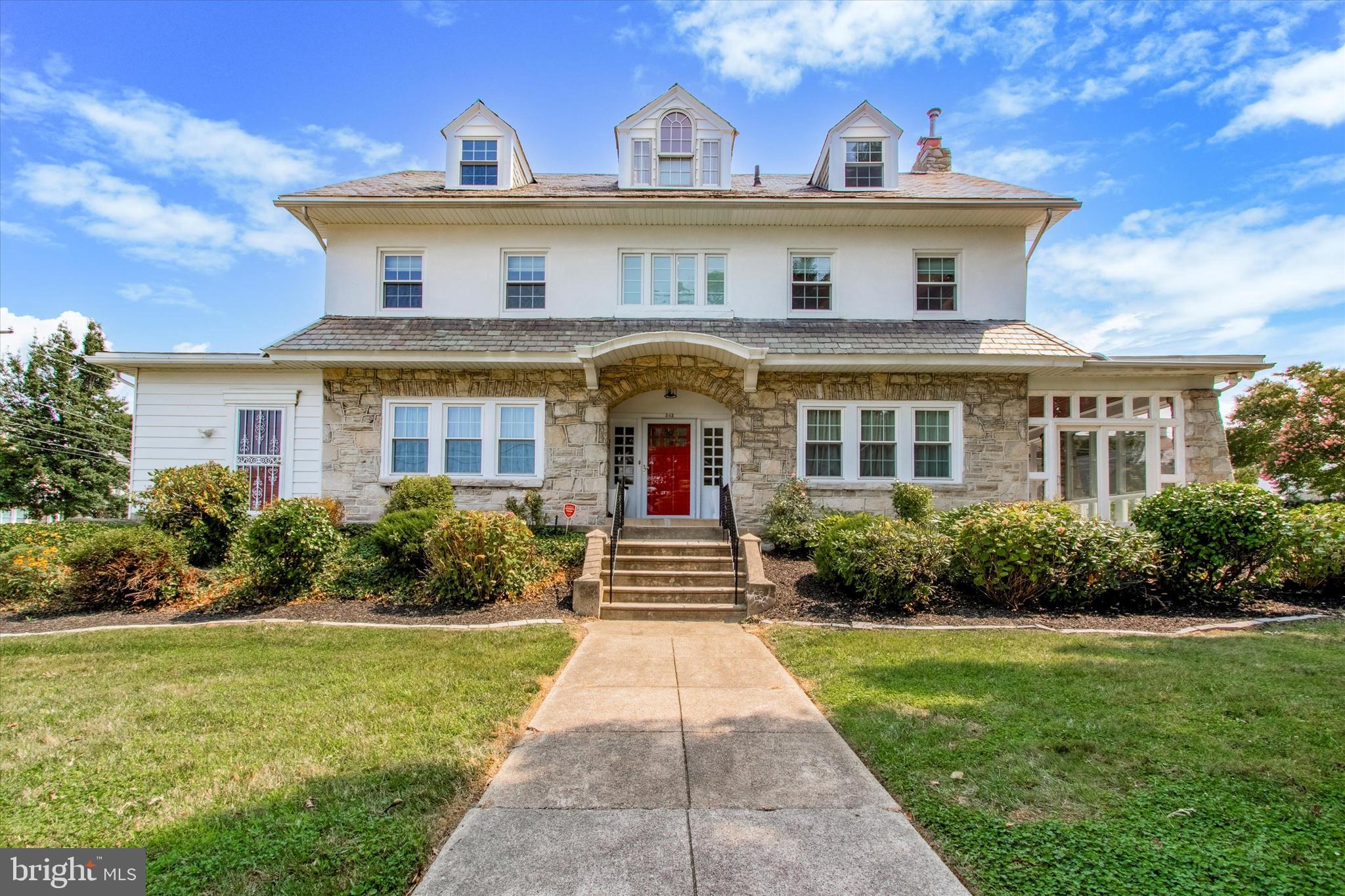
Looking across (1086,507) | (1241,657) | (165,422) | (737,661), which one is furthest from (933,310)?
(165,422)

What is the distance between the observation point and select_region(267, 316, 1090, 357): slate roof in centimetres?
1116

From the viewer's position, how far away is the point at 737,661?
6.07 meters

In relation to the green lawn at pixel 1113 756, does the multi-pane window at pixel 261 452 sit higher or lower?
higher

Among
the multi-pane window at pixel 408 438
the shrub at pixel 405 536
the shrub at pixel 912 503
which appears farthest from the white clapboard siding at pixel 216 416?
the shrub at pixel 912 503

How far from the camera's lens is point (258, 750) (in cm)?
380

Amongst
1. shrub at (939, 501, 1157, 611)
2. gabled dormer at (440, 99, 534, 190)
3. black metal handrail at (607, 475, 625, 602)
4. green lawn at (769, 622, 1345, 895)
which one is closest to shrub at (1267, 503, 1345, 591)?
shrub at (939, 501, 1157, 611)

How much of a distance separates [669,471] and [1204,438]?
10242 millimetres

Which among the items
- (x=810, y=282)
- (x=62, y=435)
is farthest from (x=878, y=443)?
(x=62, y=435)

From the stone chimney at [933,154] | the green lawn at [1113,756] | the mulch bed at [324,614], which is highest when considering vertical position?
the stone chimney at [933,154]

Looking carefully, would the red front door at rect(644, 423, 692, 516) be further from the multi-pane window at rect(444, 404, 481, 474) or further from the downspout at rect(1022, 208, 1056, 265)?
the downspout at rect(1022, 208, 1056, 265)

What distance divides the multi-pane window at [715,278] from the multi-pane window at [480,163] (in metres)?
4.75

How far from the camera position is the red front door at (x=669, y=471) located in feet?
40.9

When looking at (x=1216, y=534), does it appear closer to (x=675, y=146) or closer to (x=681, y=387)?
(x=681, y=387)

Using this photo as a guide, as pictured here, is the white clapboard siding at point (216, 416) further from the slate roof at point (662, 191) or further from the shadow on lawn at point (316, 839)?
the shadow on lawn at point (316, 839)
